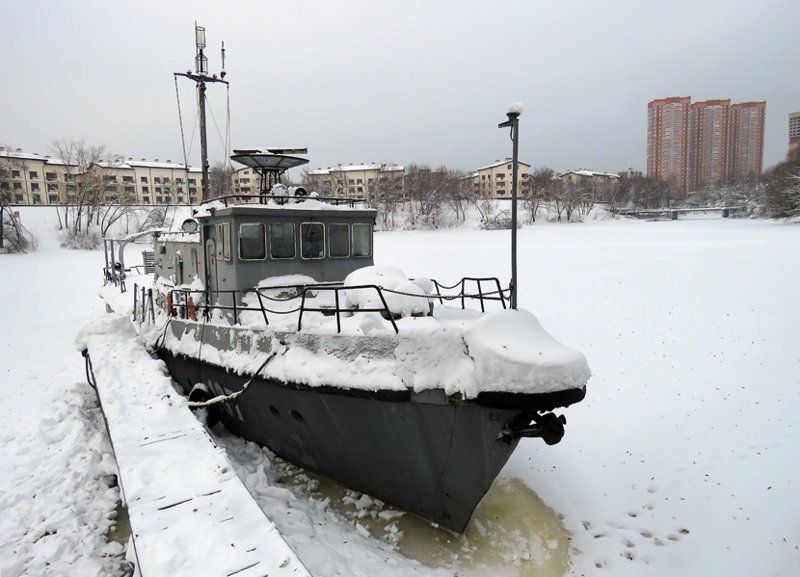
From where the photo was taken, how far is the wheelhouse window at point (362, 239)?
8.89 meters

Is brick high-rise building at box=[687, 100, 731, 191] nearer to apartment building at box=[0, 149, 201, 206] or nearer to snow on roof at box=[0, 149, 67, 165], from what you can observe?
apartment building at box=[0, 149, 201, 206]

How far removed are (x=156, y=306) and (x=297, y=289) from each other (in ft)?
17.1

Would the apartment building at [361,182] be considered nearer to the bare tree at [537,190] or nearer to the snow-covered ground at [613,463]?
the bare tree at [537,190]

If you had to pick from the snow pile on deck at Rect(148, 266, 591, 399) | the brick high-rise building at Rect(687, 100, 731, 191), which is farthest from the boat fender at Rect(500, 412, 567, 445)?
the brick high-rise building at Rect(687, 100, 731, 191)

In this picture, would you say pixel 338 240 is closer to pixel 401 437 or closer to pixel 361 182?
pixel 401 437

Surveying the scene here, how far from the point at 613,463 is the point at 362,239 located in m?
5.51

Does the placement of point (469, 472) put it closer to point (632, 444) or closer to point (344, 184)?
point (632, 444)

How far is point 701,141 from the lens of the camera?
106312 millimetres

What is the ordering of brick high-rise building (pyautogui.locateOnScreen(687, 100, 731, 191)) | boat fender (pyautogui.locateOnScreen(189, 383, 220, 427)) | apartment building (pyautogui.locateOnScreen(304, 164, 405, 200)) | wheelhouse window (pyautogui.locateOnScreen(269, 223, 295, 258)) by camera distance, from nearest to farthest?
boat fender (pyautogui.locateOnScreen(189, 383, 220, 427)) → wheelhouse window (pyautogui.locateOnScreen(269, 223, 295, 258)) → apartment building (pyautogui.locateOnScreen(304, 164, 405, 200)) → brick high-rise building (pyautogui.locateOnScreen(687, 100, 731, 191))

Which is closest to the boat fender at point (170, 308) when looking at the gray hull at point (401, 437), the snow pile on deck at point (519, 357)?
the gray hull at point (401, 437)

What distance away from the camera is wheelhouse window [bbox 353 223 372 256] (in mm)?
8891

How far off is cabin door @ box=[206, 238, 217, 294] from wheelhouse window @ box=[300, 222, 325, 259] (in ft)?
5.24

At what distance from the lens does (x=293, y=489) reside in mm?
6797

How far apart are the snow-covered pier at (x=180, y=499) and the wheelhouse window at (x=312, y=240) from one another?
117 inches
